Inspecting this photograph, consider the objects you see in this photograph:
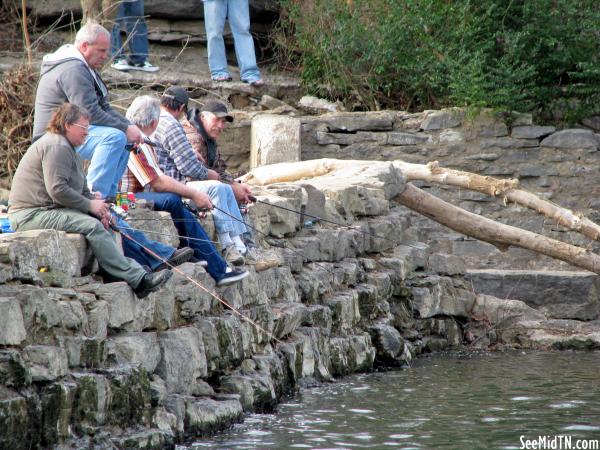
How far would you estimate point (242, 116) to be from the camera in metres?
14.0

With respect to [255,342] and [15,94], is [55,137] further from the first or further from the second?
[15,94]

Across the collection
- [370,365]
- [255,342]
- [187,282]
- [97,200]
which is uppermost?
[97,200]

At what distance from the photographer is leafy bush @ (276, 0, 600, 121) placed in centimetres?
1405

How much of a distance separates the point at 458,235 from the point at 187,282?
7276mm

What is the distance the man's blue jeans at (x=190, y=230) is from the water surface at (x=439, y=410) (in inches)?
42.9

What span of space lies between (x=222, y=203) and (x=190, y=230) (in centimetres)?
59

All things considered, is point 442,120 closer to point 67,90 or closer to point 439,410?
point 439,410

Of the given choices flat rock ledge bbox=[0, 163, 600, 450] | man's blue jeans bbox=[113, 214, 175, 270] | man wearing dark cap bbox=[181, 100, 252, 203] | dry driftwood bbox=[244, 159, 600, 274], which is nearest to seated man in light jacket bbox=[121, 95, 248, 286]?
flat rock ledge bbox=[0, 163, 600, 450]

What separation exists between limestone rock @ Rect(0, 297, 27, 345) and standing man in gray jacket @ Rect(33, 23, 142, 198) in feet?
5.98

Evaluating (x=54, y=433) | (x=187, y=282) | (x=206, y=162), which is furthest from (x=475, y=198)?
(x=54, y=433)

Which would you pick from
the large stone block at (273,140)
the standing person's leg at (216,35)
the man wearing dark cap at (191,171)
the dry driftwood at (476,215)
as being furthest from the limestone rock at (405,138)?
the man wearing dark cap at (191,171)

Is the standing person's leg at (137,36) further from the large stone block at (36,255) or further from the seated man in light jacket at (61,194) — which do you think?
the large stone block at (36,255)

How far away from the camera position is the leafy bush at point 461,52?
46.1 feet

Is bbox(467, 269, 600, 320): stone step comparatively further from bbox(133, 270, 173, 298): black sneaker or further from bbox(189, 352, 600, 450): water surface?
bbox(133, 270, 173, 298): black sneaker
